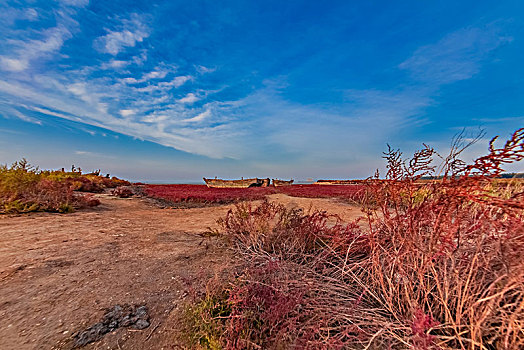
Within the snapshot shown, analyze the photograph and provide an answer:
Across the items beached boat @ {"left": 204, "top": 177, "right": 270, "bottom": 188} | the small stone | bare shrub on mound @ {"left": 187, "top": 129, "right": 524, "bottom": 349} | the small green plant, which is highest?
beached boat @ {"left": 204, "top": 177, "right": 270, "bottom": 188}

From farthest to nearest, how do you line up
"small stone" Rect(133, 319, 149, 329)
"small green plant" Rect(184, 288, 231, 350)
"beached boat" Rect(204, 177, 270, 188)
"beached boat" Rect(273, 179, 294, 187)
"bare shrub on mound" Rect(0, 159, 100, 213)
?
"beached boat" Rect(273, 179, 294, 187)
"beached boat" Rect(204, 177, 270, 188)
"bare shrub on mound" Rect(0, 159, 100, 213)
"small stone" Rect(133, 319, 149, 329)
"small green plant" Rect(184, 288, 231, 350)

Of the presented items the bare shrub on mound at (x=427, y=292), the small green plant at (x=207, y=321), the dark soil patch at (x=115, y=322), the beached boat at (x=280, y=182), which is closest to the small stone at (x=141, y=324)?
the dark soil patch at (x=115, y=322)

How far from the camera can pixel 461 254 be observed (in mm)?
1933

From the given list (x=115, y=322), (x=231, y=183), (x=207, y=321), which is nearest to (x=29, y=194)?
(x=115, y=322)

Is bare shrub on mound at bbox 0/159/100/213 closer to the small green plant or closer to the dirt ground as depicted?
the dirt ground

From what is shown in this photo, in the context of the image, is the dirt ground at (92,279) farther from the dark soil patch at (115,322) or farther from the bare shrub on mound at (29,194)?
the bare shrub on mound at (29,194)

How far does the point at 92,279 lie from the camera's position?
2.55 m

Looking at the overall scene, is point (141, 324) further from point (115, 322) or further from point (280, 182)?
point (280, 182)

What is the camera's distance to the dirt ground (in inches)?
68.6

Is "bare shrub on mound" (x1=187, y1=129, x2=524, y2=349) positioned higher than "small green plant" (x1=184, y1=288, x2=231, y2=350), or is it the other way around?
"bare shrub on mound" (x1=187, y1=129, x2=524, y2=349)

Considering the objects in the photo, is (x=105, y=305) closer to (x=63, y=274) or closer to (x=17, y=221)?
(x=63, y=274)

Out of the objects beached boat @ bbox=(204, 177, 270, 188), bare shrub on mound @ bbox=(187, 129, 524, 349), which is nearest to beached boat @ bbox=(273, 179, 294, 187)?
beached boat @ bbox=(204, 177, 270, 188)

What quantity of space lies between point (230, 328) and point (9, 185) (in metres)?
9.13

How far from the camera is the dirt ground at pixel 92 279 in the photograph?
1.74 meters
